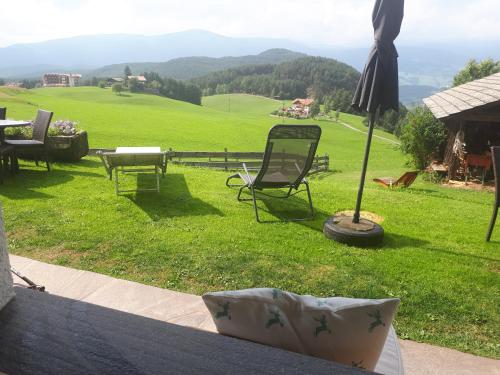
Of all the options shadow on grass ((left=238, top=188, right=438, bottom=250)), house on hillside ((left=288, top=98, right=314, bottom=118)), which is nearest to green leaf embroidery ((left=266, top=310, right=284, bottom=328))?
shadow on grass ((left=238, top=188, right=438, bottom=250))

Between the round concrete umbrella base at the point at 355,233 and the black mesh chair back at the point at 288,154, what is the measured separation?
991mm

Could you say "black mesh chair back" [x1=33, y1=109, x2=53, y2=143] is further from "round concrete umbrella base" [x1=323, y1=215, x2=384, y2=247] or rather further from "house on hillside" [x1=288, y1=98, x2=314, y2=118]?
"house on hillside" [x1=288, y1=98, x2=314, y2=118]

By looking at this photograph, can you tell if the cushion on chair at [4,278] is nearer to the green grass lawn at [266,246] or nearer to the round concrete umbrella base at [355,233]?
the green grass lawn at [266,246]

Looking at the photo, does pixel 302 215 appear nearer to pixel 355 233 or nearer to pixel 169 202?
pixel 355 233

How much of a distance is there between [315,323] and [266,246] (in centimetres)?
304

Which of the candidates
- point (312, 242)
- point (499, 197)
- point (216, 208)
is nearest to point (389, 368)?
point (312, 242)

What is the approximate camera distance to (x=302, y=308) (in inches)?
50.8

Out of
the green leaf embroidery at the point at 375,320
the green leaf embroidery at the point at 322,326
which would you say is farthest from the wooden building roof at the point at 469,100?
the green leaf embroidery at the point at 322,326

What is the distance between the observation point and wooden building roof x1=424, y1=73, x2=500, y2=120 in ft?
39.0

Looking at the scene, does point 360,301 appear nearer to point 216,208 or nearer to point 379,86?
point 379,86

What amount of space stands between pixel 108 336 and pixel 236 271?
2.43 meters

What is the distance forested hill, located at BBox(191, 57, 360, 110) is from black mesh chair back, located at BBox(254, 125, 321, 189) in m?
103

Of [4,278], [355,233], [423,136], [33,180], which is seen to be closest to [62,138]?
[33,180]

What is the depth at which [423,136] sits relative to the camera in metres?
15.7
